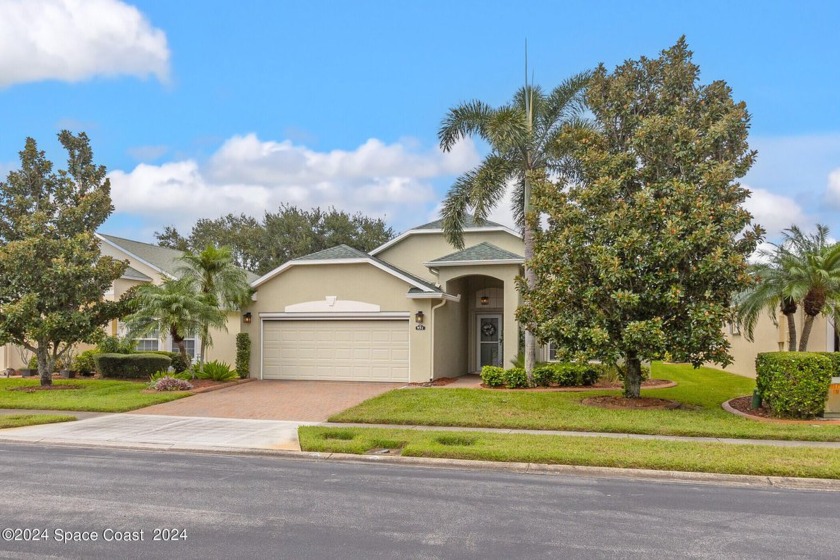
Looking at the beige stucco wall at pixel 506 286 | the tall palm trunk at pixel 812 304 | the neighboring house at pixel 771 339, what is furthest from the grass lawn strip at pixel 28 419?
the tall palm trunk at pixel 812 304

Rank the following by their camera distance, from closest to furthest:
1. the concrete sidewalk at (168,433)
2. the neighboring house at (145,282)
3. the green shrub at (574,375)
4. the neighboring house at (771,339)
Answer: the concrete sidewalk at (168,433) → the green shrub at (574,375) → the neighboring house at (771,339) → the neighboring house at (145,282)

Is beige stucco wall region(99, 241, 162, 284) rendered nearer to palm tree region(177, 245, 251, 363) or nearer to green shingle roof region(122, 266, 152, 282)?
green shingle roof region(122, 266, 152, 282)

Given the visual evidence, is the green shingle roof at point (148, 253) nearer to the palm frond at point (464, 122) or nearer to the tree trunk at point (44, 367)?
the tree trunk at point (44, 367)

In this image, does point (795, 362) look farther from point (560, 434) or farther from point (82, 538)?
point (82, 538)

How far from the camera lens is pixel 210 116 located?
19703mm

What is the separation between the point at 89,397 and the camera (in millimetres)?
17734

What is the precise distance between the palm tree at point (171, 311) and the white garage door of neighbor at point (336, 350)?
8.39ft

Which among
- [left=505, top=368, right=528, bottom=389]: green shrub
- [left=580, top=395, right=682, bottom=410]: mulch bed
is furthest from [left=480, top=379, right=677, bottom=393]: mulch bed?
[left=580, top=395, right=682, bottom=410]: mulch bed

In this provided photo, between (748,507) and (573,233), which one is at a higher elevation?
(573,233)

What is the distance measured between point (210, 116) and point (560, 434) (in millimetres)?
14045

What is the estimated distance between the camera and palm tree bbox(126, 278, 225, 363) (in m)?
19.6

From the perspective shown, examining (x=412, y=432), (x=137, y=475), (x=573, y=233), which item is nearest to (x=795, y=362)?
(x=573, y=233)

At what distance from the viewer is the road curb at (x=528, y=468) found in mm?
8891

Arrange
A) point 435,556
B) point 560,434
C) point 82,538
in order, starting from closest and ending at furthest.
Result: 1. point 435,556
2. point 82,538
3. point 560,434
